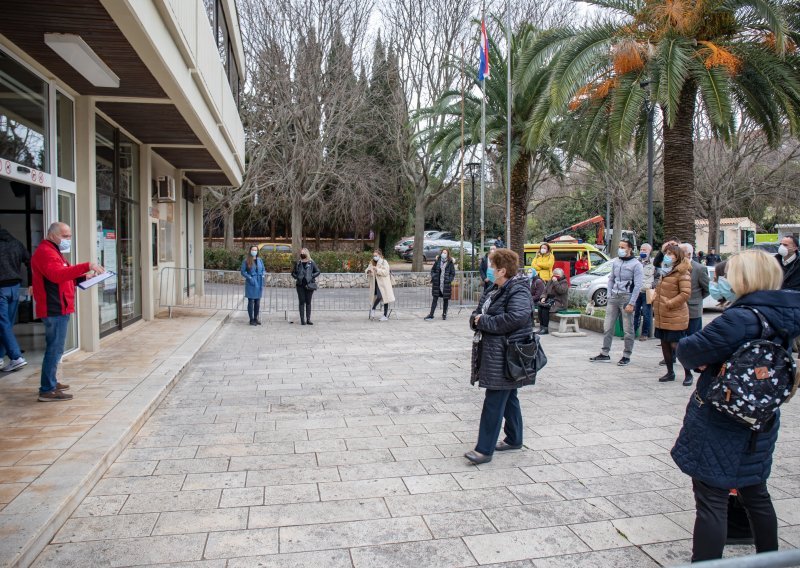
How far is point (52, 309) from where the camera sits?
5926 millimetres

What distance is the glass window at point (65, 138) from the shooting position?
8219 mm

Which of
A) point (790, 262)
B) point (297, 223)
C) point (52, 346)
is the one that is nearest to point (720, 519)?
point (790, 262)

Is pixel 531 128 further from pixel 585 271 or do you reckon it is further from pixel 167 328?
pixel 167 328

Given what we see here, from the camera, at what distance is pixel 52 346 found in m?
5.99

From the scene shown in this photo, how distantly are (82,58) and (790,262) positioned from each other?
8174 millimetres

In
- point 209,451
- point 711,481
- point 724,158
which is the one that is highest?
point 724,158

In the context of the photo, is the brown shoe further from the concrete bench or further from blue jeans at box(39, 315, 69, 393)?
the concrete bench

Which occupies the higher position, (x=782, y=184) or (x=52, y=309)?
(x=782, y=184)

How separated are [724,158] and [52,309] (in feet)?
106

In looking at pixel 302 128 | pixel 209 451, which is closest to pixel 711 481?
pixel 209 451

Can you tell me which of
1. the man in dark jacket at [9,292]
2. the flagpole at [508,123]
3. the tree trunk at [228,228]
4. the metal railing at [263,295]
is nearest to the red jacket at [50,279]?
the man in dark jacket at [9,292]

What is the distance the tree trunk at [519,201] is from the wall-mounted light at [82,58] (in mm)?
13902

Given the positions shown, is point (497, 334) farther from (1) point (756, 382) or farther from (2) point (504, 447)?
(1) point (756, 382)

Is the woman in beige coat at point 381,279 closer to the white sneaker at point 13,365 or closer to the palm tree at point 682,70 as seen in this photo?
the palm tree at point 682,70
